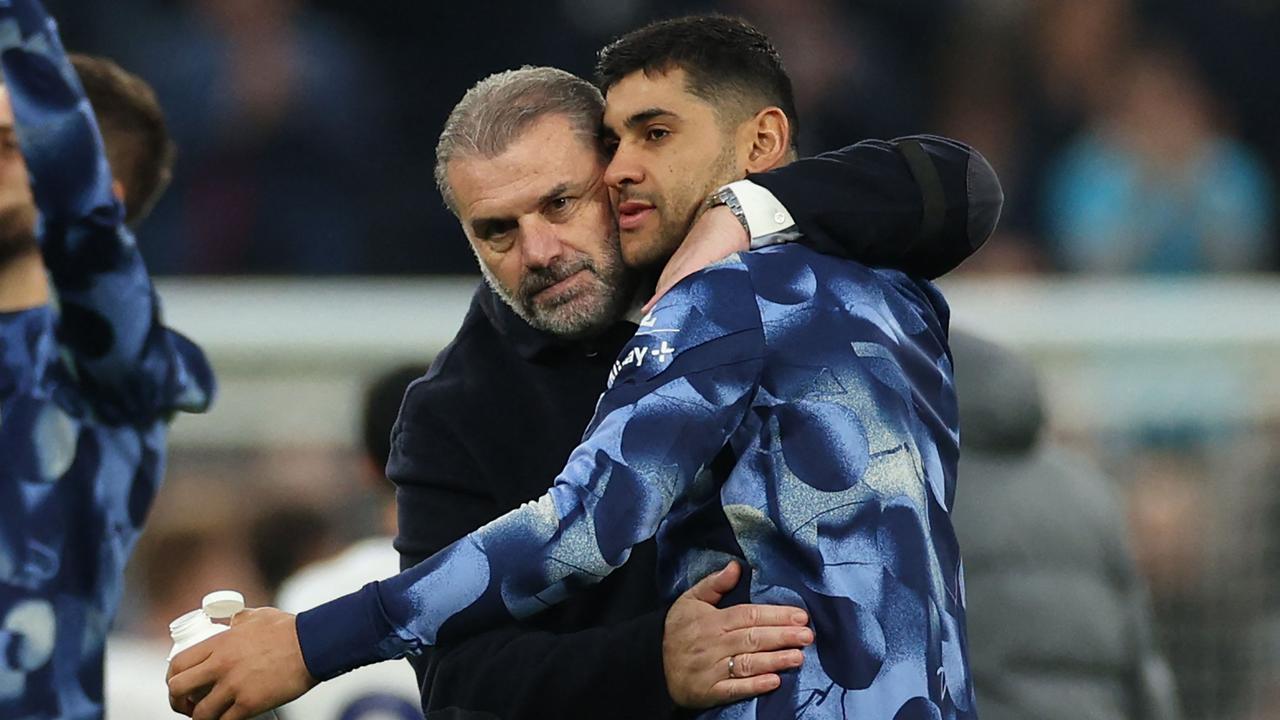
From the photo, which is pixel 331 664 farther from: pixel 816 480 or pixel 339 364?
pixel 339 364

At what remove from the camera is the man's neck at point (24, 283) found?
3109 millimetres

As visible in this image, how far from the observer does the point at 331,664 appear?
8.02 ft

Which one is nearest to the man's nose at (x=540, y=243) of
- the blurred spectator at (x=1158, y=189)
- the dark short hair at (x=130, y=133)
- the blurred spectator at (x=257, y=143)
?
the dark short hair at (x=130, y=133)

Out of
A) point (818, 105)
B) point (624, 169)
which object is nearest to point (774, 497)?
point (624, 169)

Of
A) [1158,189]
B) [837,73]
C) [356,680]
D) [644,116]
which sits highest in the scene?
[644,116]

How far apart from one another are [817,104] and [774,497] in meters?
6.11

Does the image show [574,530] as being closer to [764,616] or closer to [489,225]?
[764,616]

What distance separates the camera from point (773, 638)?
249 centimetres

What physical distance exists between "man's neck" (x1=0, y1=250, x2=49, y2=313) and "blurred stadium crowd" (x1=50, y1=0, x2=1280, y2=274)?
4.73m

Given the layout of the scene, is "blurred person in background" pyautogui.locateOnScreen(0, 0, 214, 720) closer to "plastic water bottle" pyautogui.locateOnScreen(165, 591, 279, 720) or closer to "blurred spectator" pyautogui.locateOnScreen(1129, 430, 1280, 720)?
"plastic water bottle" pyautogui.locateOnScreen(165, 591, 279, 720)

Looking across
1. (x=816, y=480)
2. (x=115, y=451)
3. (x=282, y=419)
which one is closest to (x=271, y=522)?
(x=282, y=419)

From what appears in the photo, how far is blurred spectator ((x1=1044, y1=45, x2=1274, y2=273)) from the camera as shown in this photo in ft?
27.8

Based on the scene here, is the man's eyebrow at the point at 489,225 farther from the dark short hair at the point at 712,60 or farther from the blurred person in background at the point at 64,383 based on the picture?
the blurred person in background at the point at 64,383

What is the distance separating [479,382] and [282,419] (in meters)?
3.59
